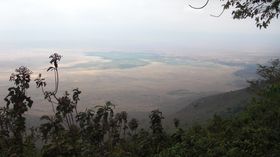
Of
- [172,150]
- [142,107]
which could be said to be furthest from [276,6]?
[142,107]

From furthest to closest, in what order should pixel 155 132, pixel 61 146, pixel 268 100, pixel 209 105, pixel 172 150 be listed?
pixel 209 105
pixel 268 100
pixel 155 132
pixel 172 150
pixel 61 146

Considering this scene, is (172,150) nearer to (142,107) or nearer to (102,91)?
(142,107)

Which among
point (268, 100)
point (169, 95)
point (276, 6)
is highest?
point (276, 6)

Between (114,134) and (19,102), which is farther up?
(19,102)

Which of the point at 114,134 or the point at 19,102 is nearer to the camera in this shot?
the point at 19,102

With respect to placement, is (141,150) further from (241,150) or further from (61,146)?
(61,146)

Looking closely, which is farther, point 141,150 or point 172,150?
point 141,150

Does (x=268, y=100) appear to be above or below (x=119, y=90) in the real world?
above

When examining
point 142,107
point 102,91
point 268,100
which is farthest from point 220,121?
point 102,91

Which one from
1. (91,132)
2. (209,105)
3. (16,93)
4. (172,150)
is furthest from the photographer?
(209,105)
